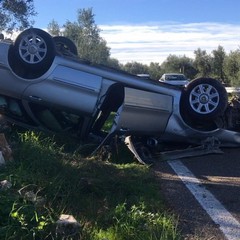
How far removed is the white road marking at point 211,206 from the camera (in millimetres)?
4359

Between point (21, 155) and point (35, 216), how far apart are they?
2.53 meters

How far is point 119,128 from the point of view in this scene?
730cm

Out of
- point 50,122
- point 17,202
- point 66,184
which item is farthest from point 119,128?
point 17,202

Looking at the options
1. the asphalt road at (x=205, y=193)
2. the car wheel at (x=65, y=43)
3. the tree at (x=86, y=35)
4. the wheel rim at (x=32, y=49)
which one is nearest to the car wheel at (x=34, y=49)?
the wheel rim at (x=32, y=49)

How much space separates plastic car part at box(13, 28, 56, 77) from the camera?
7543mm

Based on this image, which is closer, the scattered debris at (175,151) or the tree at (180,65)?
the scattered debris at (175,151)

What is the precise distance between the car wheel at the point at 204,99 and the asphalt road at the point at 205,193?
702 mm

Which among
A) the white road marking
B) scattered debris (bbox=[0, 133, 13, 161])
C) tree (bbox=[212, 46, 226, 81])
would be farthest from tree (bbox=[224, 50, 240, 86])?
scattered debris (bbox=[0, 133, 13, 161])

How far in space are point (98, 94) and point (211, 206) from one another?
3140mm

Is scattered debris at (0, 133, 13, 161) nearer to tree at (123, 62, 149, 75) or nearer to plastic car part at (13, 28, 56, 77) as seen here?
plastic car part at (13, 28, 56, 77)

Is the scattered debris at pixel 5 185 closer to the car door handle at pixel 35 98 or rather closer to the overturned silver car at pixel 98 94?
the overturned silver car at pixel 98 94

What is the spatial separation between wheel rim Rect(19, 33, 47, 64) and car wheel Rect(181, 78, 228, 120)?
2379 mm

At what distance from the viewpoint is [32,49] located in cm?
755

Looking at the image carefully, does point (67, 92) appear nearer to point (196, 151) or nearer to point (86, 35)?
point (196, 151)
